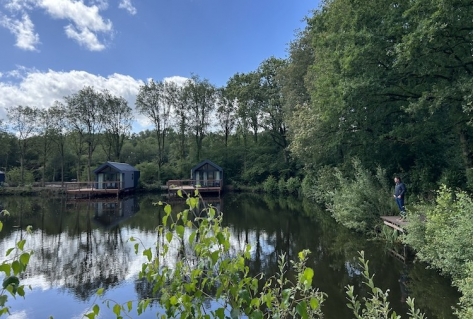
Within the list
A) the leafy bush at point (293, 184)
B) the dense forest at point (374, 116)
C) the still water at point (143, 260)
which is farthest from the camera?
the leafy bush at point (293, 184)

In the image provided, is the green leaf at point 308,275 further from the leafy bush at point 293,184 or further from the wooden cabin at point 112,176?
the wooden cabin at point 112,176

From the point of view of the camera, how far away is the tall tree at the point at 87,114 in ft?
103

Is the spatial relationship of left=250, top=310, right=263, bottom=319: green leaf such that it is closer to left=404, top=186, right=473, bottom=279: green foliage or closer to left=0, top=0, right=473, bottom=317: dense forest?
left=0, top=0, right=473, bottom=317: dense forest

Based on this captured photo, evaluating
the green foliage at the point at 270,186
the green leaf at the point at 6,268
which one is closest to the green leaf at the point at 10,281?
the green leaf at the point at 6,268

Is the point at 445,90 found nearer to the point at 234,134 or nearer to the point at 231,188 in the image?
the point at 231,188

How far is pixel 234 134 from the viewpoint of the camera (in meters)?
35.6

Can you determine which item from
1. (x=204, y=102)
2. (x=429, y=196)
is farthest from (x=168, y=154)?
(x=429, y=196)

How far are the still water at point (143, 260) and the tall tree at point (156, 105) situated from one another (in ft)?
62.0

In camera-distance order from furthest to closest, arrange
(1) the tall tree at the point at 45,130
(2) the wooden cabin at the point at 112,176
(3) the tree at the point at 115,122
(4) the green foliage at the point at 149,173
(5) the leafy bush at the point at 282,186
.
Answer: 1. (3) the tree at the point at 115,122
2. (4) the green foliage at the point at 149,173
3. (1) the tall tree at the point at 45,130
4. (5) the leafy bush at the point at 282,186
5. (2) the wooden cabin at the point at 112,176

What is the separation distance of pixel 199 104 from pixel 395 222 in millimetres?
27266

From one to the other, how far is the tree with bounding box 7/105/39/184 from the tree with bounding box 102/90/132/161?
6.18 m

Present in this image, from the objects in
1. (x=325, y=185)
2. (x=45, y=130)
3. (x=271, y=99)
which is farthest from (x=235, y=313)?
(x=45, y=130)

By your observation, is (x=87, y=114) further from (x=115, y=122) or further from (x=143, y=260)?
(x=143, y=260)

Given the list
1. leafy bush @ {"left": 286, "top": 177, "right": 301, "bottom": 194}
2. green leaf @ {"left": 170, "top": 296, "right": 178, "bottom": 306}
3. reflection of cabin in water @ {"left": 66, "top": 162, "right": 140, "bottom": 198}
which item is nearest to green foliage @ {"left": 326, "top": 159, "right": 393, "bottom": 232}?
green leaf @ {"left": 170, "top": 296, "right": 178, "bottom": 306}
